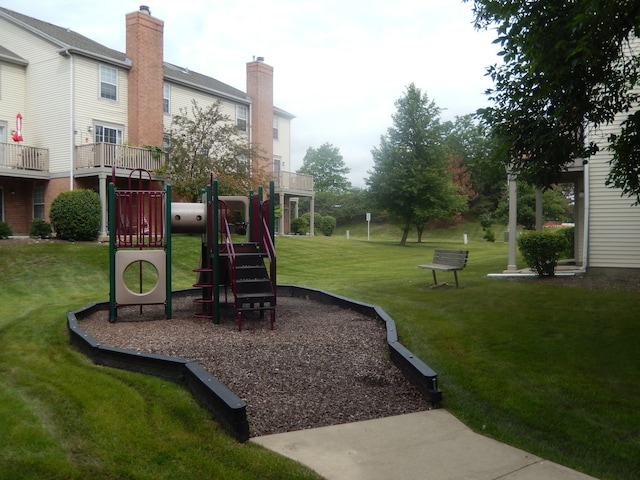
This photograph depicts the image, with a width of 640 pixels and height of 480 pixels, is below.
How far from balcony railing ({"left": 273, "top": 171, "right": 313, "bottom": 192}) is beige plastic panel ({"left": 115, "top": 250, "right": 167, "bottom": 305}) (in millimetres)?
24988

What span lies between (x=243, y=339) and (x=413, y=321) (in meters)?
3.10

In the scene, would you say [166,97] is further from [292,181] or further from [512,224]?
[512,224]

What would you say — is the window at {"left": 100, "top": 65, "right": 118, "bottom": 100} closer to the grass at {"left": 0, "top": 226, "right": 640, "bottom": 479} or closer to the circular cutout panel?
the circular cutout panel

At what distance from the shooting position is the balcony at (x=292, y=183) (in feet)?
113

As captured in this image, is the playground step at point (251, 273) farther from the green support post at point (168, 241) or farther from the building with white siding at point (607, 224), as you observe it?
the building with white siding at point (607, 224)

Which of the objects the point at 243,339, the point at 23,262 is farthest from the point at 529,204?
the point at 243,339

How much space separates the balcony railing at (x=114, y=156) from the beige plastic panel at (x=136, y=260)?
15.0m

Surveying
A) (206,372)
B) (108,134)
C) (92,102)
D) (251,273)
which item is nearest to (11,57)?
(92,102)

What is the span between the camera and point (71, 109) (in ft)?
78.9

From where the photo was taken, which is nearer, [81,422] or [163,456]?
[163,456]

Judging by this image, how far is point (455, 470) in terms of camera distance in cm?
392

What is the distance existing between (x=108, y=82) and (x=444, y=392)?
81.7ft

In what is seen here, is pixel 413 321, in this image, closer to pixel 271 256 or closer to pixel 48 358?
pixel 271 256

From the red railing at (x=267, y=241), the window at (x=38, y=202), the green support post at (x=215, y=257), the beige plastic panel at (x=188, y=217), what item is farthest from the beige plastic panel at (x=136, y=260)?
the window at (x=38, y=202)
